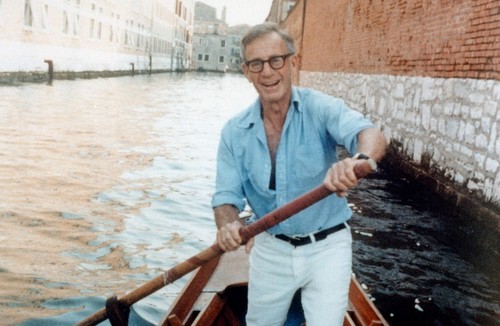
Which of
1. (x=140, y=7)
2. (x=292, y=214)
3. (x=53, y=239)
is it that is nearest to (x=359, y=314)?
(x=292, y=214)

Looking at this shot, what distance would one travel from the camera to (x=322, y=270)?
8.69 ft

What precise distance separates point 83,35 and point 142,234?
2623 centimetres

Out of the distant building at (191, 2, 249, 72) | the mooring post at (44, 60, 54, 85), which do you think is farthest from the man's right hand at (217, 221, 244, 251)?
the distant building at (191, 2, 249, 72)

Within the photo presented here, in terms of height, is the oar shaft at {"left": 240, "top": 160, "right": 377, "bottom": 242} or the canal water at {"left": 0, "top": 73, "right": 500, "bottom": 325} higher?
the oar shaft at {"left": 240, "top": 160, "right": 377, "bottom": 242}

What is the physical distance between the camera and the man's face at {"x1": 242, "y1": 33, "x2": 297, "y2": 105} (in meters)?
2.69

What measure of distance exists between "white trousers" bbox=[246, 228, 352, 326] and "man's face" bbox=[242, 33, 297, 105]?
71 centimetres

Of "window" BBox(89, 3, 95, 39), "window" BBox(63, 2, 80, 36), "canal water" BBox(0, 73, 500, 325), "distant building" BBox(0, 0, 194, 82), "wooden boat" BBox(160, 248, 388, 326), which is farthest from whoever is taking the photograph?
"window" BBox(89, 3, 95, 39)

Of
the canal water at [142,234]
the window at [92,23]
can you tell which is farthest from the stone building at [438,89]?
the window at [92,23]

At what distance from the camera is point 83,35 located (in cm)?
3027

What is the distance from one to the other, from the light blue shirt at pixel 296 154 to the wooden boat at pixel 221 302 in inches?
45.3

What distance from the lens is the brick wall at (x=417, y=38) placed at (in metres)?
6.93

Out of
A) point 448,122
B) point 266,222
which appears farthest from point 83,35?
point 266,222

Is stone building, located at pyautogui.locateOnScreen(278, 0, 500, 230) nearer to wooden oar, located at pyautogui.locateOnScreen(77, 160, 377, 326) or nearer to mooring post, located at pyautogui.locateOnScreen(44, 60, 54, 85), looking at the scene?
wooden oar, located at pyautogui.locateOnScreen(77, 160, 377, 326)

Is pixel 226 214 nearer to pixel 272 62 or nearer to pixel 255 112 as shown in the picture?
pixel 255 112
